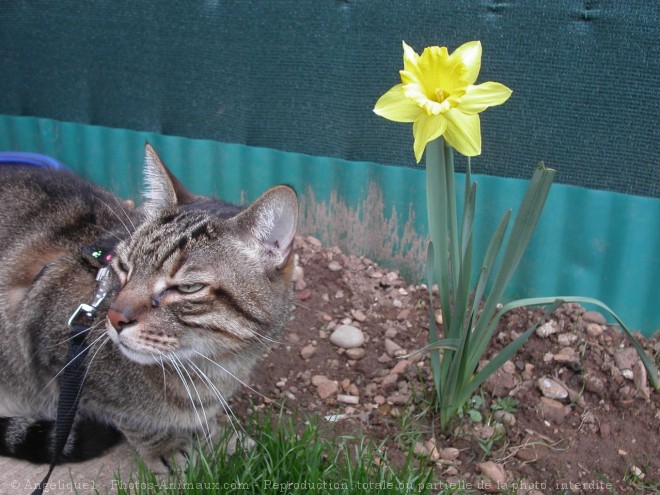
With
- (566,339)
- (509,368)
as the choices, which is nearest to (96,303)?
(509,368)

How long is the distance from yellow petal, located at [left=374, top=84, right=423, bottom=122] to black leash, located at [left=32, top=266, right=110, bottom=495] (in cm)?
111

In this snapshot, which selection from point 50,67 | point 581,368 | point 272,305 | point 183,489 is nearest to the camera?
point 183,489

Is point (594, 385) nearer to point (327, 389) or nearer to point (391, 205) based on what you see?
point (327, 389)

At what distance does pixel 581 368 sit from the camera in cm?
269

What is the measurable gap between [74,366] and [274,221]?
0.86 meters

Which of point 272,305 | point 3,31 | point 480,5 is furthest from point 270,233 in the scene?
point 3,31

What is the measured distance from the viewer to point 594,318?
9.48 ft

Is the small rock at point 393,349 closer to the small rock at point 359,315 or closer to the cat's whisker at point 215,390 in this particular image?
the small rock at point 359,315

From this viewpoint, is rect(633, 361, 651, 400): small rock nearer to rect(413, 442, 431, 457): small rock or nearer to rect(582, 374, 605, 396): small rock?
rect(582, 374, 605, 396): small rock

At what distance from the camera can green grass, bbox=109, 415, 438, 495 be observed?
6.89 feet

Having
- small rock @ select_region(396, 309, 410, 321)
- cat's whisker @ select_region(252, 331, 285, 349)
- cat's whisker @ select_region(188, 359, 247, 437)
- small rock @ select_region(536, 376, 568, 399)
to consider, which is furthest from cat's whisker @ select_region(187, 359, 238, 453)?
small rock @ select_region(536, 376, 568, 399)

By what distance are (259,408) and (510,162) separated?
1.59 metres

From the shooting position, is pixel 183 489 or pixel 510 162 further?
pixel 510 162

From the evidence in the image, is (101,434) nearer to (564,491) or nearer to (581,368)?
(564,491)
